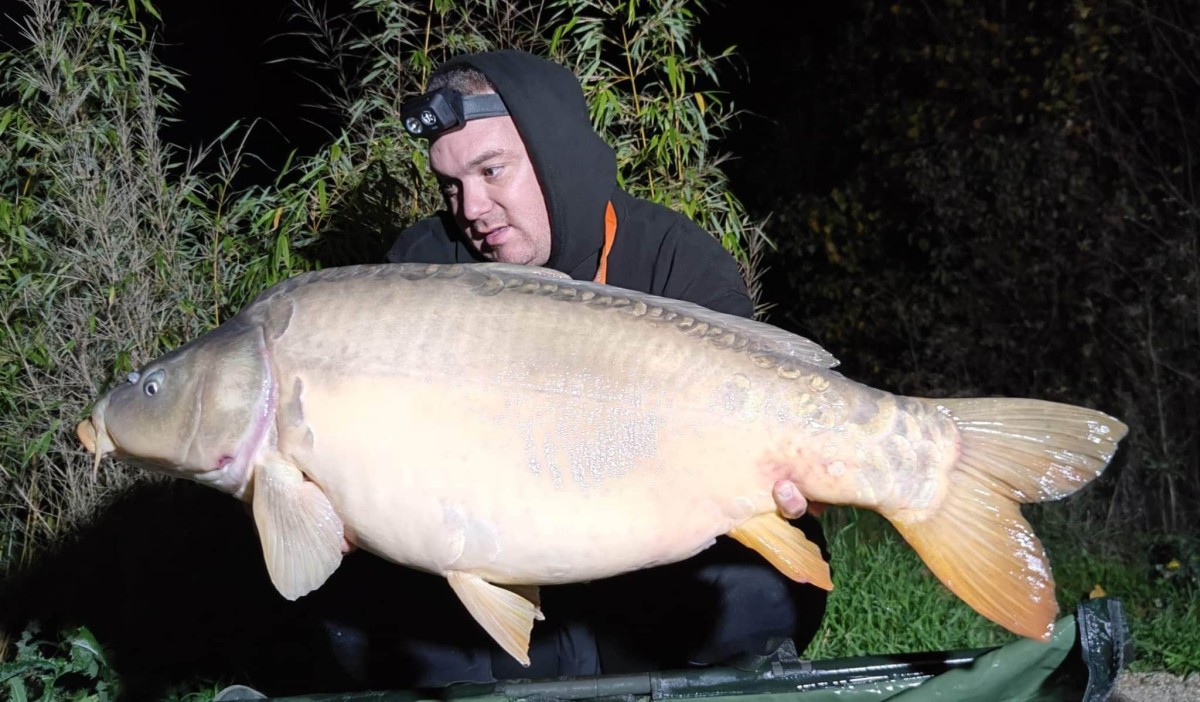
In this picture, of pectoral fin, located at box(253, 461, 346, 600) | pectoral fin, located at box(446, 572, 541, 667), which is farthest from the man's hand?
pectoral fin, located at box(253, 461, 346, 600)

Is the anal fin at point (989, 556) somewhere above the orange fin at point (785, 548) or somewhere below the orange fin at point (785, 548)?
above

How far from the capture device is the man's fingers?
1.79 m

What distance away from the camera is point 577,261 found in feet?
8.24

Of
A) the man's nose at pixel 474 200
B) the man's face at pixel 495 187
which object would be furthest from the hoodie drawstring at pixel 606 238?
the man's nose at pixel 474 200

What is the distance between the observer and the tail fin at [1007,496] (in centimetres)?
172

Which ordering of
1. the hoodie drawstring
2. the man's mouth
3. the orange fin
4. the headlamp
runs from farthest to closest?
the hoodie drawstring
the man's mouth
the headlamp
the orange fin

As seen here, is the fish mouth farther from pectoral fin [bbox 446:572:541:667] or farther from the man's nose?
the man's nose

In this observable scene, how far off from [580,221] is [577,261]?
0.11 meters

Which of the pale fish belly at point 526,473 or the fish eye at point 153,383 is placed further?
the fish eye at point 153,383

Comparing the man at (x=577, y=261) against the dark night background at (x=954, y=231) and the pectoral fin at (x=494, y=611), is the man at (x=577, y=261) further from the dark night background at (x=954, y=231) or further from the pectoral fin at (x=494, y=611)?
the dark night background at (x=954, y=231)

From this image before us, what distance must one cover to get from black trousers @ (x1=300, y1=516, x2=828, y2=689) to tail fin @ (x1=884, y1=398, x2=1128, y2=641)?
611 millimetres

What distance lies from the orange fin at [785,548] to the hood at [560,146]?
818 mm

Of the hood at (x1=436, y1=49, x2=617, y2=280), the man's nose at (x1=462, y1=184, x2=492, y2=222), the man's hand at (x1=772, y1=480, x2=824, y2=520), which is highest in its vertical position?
the hood at (x1=436, y1=49, x2=617, y2=280)

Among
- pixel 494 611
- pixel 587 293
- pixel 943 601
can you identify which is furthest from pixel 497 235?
pixel 943 601
